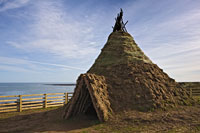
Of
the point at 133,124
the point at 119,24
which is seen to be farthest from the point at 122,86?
the point at 119,24

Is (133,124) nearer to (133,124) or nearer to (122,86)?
(133,124)

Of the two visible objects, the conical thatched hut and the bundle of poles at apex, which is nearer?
the conical thatched hut

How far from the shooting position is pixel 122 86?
35.3 feet

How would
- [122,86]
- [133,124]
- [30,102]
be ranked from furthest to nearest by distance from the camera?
[30,102] < [122,86] < [133,124]

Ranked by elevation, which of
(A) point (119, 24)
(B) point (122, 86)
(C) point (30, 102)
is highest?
(A) point (119, 24)

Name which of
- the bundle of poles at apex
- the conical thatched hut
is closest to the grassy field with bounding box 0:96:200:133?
the conical thatched hut

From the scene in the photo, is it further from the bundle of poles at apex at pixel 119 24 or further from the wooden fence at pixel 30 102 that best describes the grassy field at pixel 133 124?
the bundle of poles at apex at pixel 119 24

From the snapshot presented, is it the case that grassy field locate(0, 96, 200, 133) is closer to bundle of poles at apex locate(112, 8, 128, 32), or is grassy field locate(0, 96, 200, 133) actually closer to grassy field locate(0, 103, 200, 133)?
grassy field locate(0, 103, 200, 133)

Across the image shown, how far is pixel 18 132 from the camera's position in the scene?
802cm

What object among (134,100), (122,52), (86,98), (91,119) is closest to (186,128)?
(134,100)

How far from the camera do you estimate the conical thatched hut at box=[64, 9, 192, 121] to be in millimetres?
9594

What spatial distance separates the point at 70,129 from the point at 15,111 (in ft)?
27.8

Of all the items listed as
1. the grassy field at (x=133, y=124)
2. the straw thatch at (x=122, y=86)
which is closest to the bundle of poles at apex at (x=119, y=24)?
the straw thatch at (x=122, y=86)

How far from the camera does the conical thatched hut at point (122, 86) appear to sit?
9594mm
